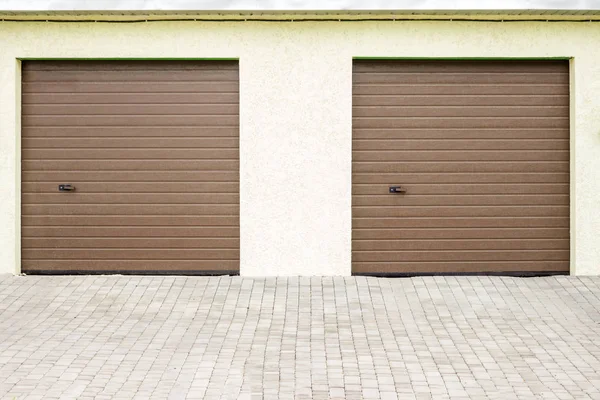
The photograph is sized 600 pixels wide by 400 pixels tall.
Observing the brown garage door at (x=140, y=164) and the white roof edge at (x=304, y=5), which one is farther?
the brown garage door at (x=140, y=164)

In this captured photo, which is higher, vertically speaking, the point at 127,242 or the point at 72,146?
the point at 72,146

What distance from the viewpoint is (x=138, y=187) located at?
36.4 ft

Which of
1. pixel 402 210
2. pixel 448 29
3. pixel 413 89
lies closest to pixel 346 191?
pixel 402 210

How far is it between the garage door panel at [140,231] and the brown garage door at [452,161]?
1.67 metres

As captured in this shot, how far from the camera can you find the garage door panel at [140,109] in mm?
11039

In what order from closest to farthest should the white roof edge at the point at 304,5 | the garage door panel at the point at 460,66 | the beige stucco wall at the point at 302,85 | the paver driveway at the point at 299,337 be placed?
the paver driveway at the point at 299,337
the white roof edge at the point at 304,5
the beige stucco wall at the point at 302,85
the garage door panel at the point at 460,66

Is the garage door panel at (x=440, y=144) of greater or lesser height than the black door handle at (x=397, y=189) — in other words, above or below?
above

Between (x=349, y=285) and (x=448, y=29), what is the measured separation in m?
3.32

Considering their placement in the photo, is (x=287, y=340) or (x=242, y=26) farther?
(x=242, y=26)

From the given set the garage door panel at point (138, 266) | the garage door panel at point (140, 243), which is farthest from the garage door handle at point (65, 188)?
the garage door panel at point (138, 266)

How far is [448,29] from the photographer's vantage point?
1087cm

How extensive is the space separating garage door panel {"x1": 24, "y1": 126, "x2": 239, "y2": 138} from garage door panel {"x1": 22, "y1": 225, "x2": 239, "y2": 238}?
3.72ft

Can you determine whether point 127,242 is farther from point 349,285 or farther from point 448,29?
point 448,29

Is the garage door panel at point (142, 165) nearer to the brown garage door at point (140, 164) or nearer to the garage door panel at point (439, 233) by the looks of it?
the brown garage door at point (140, 164)
